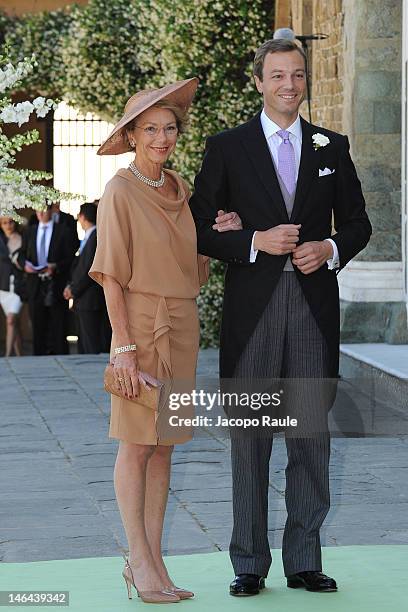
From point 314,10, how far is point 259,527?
29.9 ft

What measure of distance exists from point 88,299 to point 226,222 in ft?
30.3

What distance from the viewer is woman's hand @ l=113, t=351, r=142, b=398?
4695mm

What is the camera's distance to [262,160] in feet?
16.2

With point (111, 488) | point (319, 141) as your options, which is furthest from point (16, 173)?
point (111, 488)

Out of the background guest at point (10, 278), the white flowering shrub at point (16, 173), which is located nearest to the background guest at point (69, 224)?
the background guest at point (10, 278)

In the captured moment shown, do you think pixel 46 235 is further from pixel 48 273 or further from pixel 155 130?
pixel 155 130

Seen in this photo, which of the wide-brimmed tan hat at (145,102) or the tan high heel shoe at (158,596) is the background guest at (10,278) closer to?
the wide-brimmed tan hat at (145,102)

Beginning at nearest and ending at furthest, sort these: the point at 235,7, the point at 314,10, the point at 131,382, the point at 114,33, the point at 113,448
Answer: the point at 131,382
the point at 113,448
the point at 314,10
the point at 235,7
the point at 114,33

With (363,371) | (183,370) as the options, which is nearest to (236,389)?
(183,370)

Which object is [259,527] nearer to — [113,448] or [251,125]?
[251,125]

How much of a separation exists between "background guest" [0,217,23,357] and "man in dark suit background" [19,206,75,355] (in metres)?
0.29

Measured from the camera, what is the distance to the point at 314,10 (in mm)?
13375

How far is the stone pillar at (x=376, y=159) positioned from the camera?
37.0 ft

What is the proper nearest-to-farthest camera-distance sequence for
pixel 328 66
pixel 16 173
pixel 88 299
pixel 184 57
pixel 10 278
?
pixel 16 173, pixel 328 66, pixel 88 299, pixel 10 278, pixel 184 57
